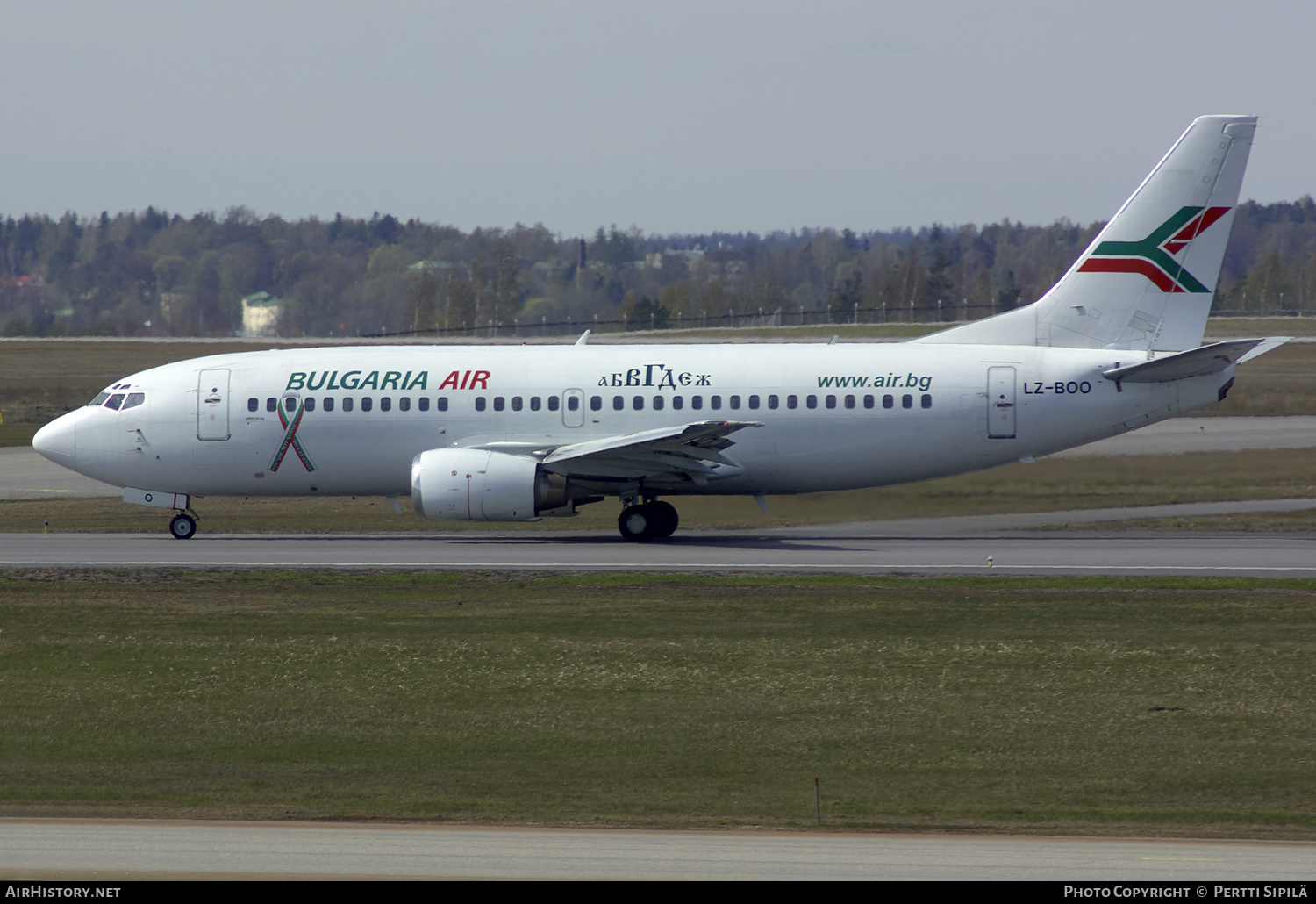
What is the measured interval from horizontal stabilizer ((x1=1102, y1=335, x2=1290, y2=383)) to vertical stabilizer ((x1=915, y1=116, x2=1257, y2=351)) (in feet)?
4.52

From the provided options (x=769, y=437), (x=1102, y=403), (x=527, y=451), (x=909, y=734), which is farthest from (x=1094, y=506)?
(x=909, y=734)

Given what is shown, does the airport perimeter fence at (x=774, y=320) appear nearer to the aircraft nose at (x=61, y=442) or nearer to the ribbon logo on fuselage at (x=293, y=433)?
the aircraft nose at (x=61, y=442)

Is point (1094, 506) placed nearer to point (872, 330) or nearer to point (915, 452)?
→ point (915, 452)

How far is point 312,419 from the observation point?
33688 millimetres

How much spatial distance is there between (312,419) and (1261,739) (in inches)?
906

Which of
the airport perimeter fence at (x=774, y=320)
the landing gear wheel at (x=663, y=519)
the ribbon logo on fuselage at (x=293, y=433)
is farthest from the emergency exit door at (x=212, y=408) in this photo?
the airport perimeter fence at (x=774, y=320)

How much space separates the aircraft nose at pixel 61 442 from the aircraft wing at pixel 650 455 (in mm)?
11407

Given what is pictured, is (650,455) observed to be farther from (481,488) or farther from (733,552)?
(481,488)

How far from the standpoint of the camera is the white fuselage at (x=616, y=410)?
3266 centimetres

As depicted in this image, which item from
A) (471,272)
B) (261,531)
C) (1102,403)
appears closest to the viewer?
(1102,403)

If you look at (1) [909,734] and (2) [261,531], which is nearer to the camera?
(1) [909,734]

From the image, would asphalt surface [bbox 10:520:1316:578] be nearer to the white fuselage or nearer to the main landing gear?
the main landing gear

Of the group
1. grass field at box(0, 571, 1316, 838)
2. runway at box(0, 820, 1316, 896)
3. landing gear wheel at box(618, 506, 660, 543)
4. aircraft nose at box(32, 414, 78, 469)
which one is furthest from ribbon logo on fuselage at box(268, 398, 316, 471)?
runway at box(0, 820, 1316, 896)

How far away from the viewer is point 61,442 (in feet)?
113
